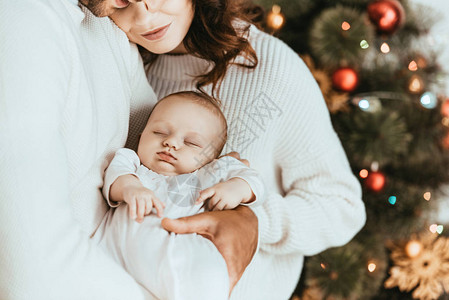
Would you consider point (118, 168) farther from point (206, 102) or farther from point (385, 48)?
point (385, 48)

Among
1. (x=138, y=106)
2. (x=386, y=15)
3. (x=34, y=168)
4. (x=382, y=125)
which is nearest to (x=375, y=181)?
(x=382, y=125)

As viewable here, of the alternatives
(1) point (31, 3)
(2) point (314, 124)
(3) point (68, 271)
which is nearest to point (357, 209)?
(2) point (314, 124)

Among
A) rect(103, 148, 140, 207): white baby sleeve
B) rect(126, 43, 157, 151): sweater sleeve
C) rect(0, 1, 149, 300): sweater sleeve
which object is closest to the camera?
rect(0, 1, 149, 300): sweater sleeve

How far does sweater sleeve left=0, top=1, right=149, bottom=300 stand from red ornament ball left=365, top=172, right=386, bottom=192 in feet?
3.98

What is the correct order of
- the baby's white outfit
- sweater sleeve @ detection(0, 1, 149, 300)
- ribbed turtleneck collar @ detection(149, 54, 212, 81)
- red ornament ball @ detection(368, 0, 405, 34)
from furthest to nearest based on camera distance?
red ornament ball @ detection(368, 0, 405, 34), ribbed turtleneck collar @ detection(149, 54, 212, 81), the baby's white outfit, sweater sleeve @ detection(0, 1, 149, 300)

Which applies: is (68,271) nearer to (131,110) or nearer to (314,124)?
(131,110)

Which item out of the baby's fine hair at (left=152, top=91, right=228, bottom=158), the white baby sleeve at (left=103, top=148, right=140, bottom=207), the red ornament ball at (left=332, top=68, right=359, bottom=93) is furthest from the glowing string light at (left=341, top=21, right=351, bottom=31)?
the white baby sleeve at (left=103, top=148, right=140, bottom=207)

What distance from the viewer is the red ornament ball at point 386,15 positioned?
A: 60.1 inches

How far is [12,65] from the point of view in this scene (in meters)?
0.60

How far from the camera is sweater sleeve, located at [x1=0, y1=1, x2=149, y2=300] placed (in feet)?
1.93

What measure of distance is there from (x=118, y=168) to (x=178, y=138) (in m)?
0.15

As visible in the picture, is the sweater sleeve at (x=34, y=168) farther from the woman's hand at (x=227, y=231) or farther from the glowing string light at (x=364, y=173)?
the glowing string light at (x=364, y=173)

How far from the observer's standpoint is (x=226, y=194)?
0.94 meters

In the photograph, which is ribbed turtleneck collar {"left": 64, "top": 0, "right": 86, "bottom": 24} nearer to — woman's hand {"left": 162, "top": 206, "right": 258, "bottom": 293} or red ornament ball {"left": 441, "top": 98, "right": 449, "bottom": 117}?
woman's hand {"left": 162, "top": 206, "right": 258, "bottom": 293}
